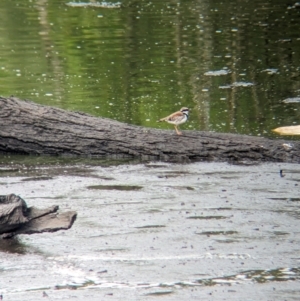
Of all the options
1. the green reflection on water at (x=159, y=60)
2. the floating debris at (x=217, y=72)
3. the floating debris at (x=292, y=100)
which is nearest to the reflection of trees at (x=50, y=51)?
the green reflection on water at (x=159, y=60)

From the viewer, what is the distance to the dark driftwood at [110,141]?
1152cm

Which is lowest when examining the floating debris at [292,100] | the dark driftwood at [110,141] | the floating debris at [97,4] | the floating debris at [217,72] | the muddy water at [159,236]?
the muddy water at [159,236]

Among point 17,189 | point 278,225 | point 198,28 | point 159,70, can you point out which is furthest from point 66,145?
point 198,28

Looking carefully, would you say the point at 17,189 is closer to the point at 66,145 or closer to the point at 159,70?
the point at 66,145

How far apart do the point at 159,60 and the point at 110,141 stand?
32.9 ft

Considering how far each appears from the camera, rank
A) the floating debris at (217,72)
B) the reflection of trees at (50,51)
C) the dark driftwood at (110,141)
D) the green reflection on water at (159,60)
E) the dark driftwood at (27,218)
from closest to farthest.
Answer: the dark driftwood at (27,218) < the dark driftwood at (110,141) < the green reflection on water at (159,60) < the reflection of trees at (50,51) < the floating debris at (217,72)

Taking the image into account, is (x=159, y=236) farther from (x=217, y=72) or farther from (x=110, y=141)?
(x=217, y=72)

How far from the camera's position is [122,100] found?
672 inches

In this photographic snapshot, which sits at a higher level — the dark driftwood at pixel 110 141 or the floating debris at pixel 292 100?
the floating debris at pixel 292 100

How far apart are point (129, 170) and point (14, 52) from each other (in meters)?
12.6

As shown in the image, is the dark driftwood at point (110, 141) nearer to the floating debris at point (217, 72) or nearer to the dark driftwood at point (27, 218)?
the dark driftwood at point (27, 218)

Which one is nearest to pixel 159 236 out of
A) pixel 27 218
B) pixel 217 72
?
pixel 27 218

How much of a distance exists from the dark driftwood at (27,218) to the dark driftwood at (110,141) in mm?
3847

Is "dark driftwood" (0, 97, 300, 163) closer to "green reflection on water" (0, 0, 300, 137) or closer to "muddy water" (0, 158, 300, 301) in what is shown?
"muddy water" (0, 158, 300, 301)
